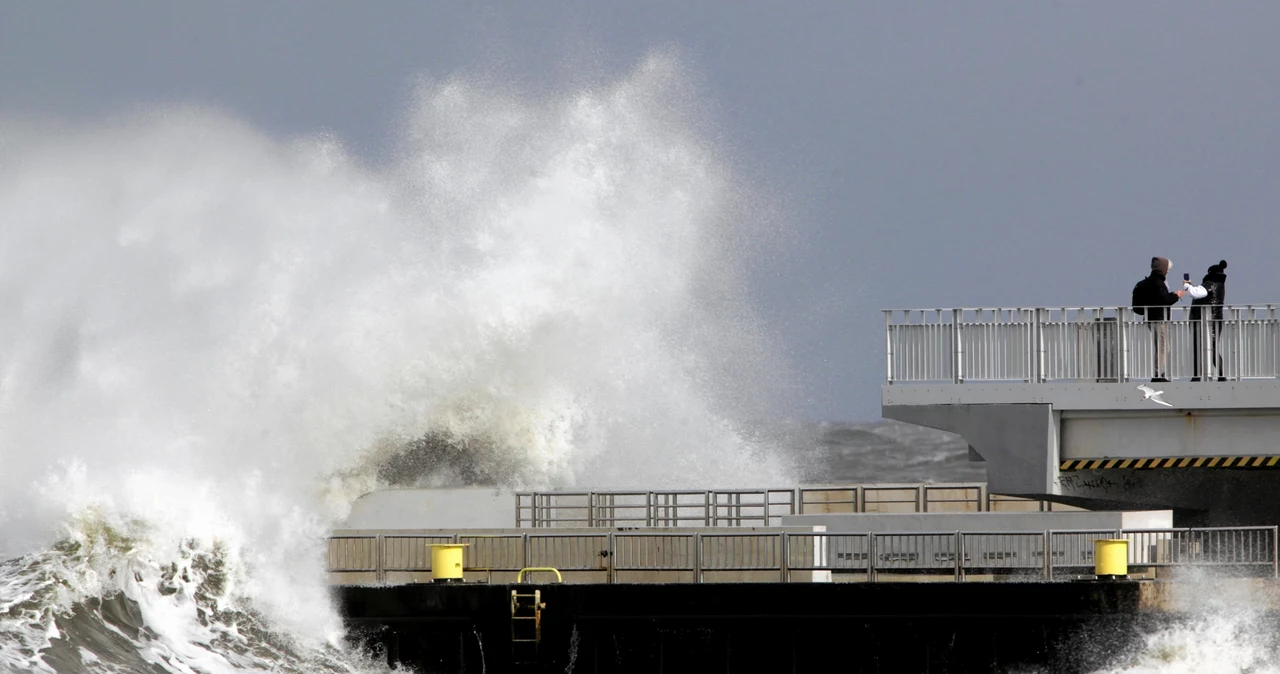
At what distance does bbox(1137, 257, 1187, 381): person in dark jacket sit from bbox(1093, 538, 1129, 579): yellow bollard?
265cm

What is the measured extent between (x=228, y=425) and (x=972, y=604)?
1151 cm

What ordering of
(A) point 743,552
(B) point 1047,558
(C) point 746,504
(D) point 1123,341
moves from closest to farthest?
(B) point 1047,558 < (A) point 743,552 < (D) point 1123,341 < (C) point 746,504

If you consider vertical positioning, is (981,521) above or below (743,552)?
above

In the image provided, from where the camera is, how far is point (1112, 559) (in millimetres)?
20672

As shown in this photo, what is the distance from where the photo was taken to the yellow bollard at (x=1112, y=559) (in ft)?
67.8

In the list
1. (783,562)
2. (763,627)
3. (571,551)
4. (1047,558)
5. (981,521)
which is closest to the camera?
(1047,558)

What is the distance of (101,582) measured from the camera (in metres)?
22.1

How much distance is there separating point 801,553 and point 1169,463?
493cm

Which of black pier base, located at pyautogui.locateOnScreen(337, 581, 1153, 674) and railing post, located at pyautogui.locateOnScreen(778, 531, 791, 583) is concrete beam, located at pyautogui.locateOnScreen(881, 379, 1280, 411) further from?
black pier base, located at pyautogui.locateOnScreen(337, 581, 1153, 674)

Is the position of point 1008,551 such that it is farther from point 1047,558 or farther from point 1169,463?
point 1169,463

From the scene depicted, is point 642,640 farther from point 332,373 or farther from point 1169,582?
point 332,373

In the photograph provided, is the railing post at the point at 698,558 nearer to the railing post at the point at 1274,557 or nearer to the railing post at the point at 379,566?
the railing post at the point at 379,566

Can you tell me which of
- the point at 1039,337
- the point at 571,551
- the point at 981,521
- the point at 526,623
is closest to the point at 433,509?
the point at 571,551

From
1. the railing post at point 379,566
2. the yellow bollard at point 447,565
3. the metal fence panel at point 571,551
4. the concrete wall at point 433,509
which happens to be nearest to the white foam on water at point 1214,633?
the metal fence panel at point 571,551
